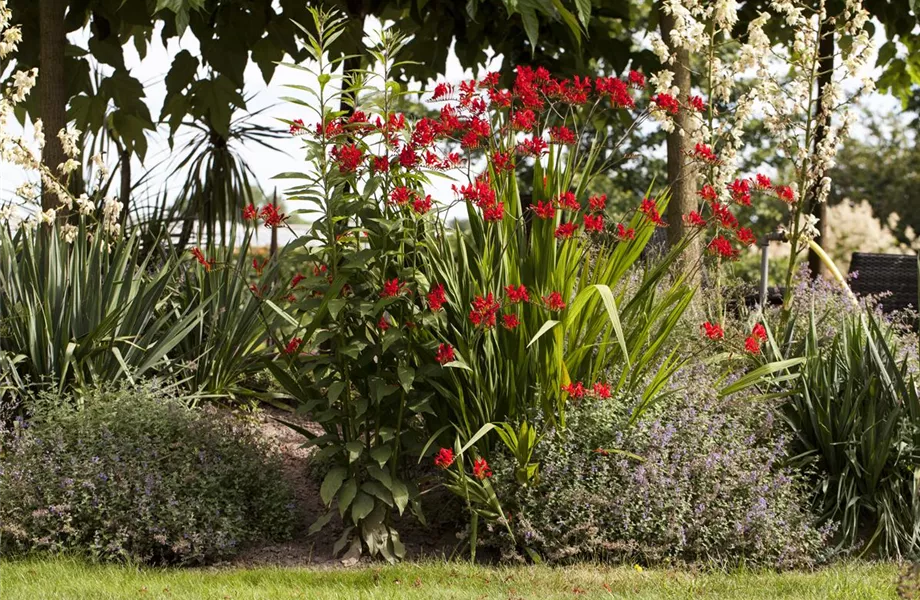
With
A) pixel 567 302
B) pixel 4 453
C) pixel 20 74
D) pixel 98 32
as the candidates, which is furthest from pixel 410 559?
pixel 98 32

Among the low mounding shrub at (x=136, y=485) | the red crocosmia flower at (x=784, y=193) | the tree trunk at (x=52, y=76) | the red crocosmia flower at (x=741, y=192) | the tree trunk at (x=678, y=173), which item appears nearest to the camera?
the low mounding shrub at (x=136, y=485)

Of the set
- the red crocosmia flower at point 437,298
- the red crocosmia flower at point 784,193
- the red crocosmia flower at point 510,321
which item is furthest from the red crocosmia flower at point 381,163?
the red crocosmia flower at point 784,193

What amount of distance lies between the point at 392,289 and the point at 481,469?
82cm

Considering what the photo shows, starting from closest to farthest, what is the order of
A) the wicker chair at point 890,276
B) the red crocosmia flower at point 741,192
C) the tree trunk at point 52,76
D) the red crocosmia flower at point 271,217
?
the red crocosmia flower at point 271,217 → the red crocosmia flower at point 741,192 → the tree trunk at point 52,76 → the wicker chair at point 890,276

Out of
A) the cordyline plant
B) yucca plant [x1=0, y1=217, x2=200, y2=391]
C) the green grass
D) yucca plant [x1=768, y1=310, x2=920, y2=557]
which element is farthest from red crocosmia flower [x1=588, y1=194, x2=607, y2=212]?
yucca plant [x1=0, y1=217, x2=200, y2=391]

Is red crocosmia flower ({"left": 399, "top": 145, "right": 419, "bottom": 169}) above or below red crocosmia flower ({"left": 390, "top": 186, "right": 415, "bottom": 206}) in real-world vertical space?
above

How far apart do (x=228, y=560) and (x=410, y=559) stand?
0.80 m

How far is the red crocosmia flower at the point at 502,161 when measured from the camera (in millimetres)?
4543

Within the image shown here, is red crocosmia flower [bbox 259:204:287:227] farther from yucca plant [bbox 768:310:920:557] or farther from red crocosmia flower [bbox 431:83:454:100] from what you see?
yucca plant [bbox 768:310:920:557]

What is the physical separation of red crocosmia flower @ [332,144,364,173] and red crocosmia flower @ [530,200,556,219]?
758mm

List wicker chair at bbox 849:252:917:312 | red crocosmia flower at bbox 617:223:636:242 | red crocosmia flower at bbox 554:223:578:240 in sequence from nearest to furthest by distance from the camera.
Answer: red crocosmia flower at bbox 554:223:578:240, red crocosmia flower at bbox 617:223:636:242, wicker chair at bbox 849:252:917:312

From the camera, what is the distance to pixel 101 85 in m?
7.06

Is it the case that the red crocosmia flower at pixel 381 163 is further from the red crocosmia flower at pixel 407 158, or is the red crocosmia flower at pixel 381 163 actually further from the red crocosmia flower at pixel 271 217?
the red crocosmia flower at pixel 271 217

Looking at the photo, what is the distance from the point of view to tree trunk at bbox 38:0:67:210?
6.72 metres
